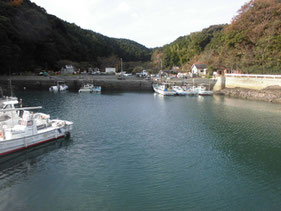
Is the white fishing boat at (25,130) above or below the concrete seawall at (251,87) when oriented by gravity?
below

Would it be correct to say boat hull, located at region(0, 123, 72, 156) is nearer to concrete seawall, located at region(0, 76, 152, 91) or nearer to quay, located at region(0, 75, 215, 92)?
quay, located at region(0, 75, 215, 92)

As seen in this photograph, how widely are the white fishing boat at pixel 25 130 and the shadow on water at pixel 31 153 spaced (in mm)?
351

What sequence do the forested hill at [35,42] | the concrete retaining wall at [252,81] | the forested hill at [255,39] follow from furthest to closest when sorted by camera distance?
1. the forested hill at [35,42]
2. the forested hill at [255,39]
3. the concrete retaining wall at [252,81]

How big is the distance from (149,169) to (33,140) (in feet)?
32.9

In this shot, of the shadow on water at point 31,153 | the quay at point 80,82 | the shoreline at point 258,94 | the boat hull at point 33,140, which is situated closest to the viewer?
the shadow on water at point 31,153

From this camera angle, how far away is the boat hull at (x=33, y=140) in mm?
16438

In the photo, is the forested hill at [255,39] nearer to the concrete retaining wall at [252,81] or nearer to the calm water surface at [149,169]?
the concrete retaining wall at [252,81]

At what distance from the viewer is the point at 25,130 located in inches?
690

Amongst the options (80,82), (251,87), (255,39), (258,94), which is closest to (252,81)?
(251,87)

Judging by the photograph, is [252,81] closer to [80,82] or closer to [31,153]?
[80,82]

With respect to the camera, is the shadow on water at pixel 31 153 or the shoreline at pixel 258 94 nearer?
the shadow on water at pixel 31 153

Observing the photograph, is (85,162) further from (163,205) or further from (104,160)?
(163,205)

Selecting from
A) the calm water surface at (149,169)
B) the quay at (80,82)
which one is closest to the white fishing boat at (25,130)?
the calm water surface at (149,169)

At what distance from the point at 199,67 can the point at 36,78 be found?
2196 inches
